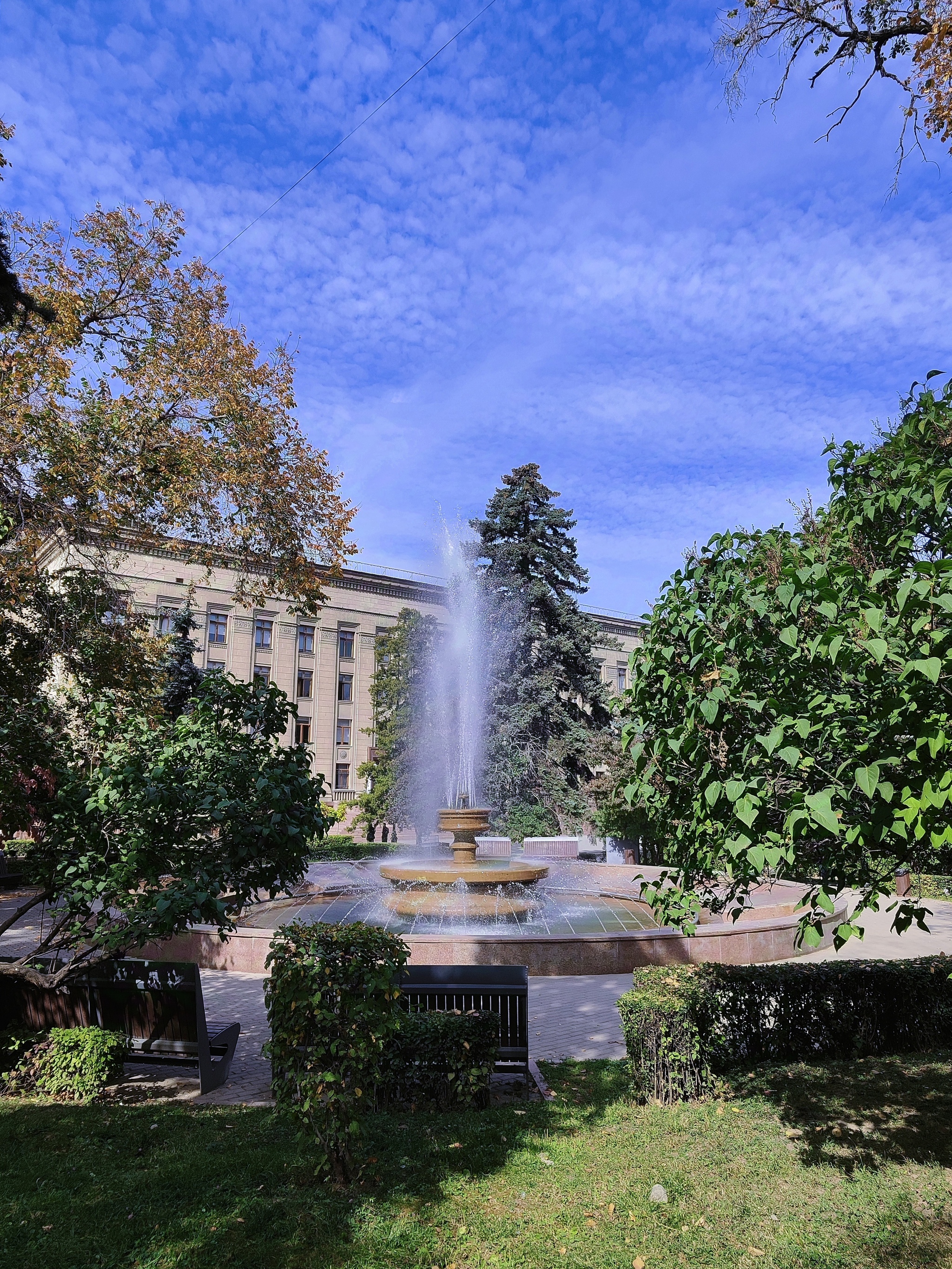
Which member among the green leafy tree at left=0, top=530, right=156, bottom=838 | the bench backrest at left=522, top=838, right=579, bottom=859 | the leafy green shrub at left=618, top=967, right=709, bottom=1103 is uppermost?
the green leafy tree at left=0, top=530, right=156, bottom=838

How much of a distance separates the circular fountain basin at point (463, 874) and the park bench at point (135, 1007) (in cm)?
746

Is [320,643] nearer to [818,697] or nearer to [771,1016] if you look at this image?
[771,1016]

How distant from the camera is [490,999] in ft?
24.4

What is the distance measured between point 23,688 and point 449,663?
86.8 ft

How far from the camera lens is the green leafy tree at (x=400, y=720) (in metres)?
35.6

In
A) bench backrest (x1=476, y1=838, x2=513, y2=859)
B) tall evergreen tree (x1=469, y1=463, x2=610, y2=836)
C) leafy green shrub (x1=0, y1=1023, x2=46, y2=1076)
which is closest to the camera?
leafy green shrub (x1=0, y1=1023, x2=46, y2=1076)

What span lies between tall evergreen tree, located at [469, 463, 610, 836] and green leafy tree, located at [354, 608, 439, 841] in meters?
3.85

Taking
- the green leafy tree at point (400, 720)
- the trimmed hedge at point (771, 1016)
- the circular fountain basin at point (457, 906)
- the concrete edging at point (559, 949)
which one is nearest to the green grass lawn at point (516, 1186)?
the trimmed hedge at point (771, 1016)

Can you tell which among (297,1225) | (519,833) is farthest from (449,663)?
(297,1225)

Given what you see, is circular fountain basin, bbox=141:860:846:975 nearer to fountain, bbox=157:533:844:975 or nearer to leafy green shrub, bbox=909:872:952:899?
fountain, bbox=157:533:844:975

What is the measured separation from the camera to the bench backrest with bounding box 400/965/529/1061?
736 cm

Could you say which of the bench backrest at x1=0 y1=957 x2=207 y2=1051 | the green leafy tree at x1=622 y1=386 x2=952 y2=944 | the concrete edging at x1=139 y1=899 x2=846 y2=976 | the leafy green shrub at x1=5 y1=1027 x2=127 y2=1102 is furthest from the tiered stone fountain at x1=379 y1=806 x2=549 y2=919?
the green leafy tree at x1=622 y1=386 x2=952 y2=944

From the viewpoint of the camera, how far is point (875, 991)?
25.2 feet

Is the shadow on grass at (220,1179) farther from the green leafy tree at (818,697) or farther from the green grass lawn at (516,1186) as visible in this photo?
the green leafy tree at (818,697)
